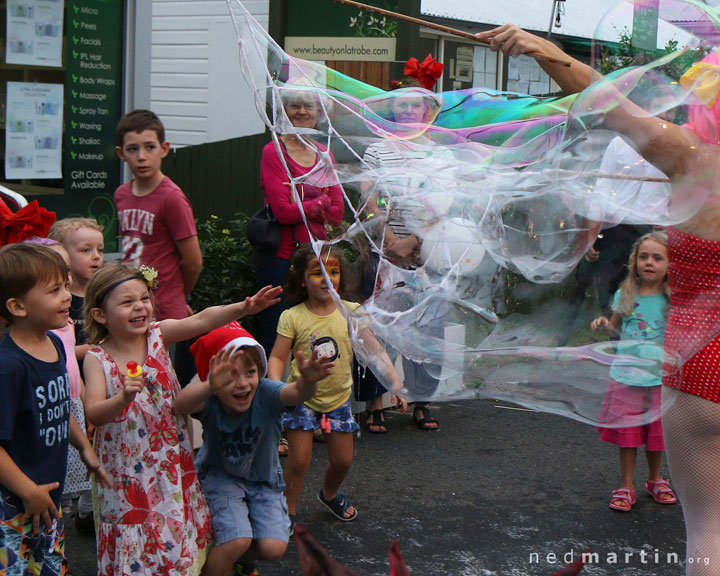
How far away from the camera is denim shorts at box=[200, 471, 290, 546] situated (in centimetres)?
332

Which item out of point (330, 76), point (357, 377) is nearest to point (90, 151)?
point (357, 377)

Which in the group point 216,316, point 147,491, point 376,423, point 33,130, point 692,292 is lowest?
point 376,423

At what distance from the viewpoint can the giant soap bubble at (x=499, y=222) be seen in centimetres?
278

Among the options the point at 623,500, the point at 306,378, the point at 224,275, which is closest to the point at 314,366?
the point at 306,378

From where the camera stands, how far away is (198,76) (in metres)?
11.4

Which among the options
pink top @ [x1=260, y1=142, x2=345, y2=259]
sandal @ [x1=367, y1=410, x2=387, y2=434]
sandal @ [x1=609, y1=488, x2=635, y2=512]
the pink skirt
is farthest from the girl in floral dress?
sandal @ [x1=367, y1=410, x2=387, y2=434]

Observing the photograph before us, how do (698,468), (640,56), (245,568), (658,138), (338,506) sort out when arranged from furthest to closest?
1. (338,506)
2. (245,568)
3. (698,468)
4. (640,56)
5. (658,138)

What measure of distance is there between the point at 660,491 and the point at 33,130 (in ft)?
14.2

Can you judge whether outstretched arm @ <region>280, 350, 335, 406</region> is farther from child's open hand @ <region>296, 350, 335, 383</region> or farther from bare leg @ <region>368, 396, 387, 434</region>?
bare leg @ <region>368, 396, 387, 434</region>

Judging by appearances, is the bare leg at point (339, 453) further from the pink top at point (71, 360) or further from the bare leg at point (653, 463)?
the bare leg at point (653, 463)

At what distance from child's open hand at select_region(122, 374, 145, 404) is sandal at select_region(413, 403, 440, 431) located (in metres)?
3.41

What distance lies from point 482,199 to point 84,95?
151 inches

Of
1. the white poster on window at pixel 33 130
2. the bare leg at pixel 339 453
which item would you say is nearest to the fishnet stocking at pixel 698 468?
the bare leg at pixel 339 453

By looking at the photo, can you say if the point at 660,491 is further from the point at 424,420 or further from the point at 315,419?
the point at 315,419
